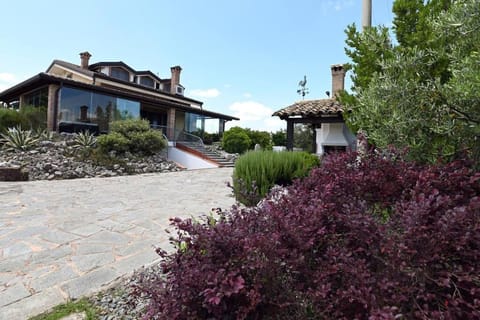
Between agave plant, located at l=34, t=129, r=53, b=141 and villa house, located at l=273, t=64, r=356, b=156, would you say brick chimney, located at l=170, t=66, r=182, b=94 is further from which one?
villa house, located at l=273, t=64, r=356, b=156

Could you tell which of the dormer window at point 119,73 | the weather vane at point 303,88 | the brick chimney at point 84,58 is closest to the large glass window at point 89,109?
the dormer window at point 119,73

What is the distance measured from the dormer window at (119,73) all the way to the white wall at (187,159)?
11462mm

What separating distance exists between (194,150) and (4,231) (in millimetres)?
13144

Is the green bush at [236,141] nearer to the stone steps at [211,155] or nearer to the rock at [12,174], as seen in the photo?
the stone steps at [211,155]

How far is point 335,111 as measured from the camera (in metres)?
8.66

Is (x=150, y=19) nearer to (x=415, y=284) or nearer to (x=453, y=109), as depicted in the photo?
(x=453, y=109)

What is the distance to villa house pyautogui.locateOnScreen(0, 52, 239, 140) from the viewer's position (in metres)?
13.7

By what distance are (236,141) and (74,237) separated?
16.2 meters

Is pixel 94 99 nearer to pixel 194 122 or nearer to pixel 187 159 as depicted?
pixel 187 159

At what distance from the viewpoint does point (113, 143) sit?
12.5 metres

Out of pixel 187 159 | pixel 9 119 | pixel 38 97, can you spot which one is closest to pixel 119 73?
pixel 38 97

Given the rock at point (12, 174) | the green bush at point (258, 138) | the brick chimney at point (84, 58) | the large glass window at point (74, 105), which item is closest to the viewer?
the rock at point (12, 174)

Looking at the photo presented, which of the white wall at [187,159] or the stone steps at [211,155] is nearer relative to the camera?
the white wall at [187,159]

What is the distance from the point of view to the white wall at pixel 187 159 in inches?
628
